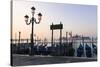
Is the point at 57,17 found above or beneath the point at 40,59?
above

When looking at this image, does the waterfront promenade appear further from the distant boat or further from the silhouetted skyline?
the silhouetted skyline

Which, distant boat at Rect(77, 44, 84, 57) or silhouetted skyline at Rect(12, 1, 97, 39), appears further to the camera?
distant boat at Rect(77, 44, 84, 57)

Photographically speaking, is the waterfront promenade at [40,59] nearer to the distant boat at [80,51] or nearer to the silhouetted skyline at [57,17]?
the distant boat at [80,51]

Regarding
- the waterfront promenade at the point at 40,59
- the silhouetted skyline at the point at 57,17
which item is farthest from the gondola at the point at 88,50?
the silhouetted skyline at the point at 57,17

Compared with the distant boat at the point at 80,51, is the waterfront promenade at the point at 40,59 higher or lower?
lower

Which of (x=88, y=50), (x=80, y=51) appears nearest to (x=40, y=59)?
(x=80, y=51)

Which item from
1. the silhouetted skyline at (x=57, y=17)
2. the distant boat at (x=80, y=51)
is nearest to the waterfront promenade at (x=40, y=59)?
the distant boat at (x=80, y=51)

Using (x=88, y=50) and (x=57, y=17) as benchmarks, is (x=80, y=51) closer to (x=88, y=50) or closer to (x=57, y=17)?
(x=88, y=50)

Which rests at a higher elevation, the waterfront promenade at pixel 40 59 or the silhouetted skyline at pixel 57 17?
the silhouetted skyline at pixel 57 17

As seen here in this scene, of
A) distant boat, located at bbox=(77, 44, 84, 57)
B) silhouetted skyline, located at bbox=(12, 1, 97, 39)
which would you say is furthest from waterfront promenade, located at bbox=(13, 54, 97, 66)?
silhouetted skyline, located at bbox=(12, 1, 97, 39)

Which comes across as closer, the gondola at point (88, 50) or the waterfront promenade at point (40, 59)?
the waterfront promenade at point (40, 59)

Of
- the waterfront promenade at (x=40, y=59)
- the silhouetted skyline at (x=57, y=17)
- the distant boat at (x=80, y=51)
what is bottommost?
the waterfront promenade at (x=40, y=59)

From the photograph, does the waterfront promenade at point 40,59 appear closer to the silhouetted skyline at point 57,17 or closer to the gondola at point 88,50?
the gondola at point 88,50

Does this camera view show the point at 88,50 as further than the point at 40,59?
Yes
